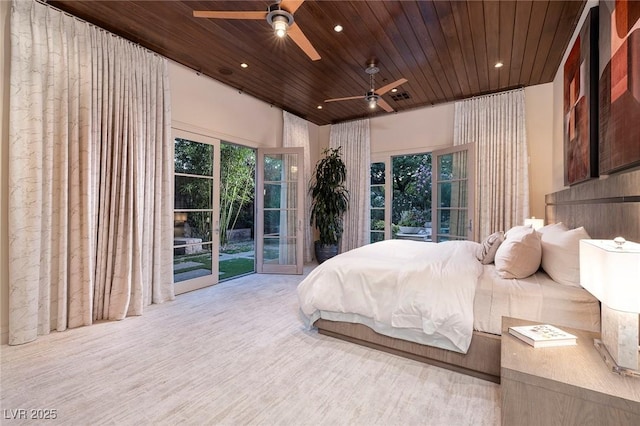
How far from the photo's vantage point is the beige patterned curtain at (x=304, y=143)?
19.2 ft

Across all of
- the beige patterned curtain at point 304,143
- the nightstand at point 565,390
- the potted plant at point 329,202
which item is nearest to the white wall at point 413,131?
the potted plant at point 329,202

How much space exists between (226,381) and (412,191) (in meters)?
6.93

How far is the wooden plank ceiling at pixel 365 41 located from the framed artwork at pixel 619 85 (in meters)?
1.06

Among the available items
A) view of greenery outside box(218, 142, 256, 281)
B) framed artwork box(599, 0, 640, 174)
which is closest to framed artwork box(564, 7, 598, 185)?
framed artwork box(599, 0, 640, 174)

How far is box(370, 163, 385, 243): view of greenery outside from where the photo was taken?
20.4 ft

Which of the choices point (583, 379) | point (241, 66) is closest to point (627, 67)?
point (583, 379)

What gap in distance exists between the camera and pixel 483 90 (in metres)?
4.72

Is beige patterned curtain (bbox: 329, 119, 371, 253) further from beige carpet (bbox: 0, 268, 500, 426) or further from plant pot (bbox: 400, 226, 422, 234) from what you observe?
beige carpet (bbox: 0, 268, 500, 426)

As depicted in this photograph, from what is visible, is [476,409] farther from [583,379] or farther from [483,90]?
[483,90]

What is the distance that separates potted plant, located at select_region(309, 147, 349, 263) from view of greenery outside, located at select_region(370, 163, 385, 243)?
2.07 feet

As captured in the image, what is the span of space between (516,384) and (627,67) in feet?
6.24

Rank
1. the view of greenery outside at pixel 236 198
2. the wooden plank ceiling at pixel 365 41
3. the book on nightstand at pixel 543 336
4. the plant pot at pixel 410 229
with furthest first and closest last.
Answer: the plant pot at pixel 410 229
the view of greenery outside at pixel 236 198
the wooden plank ceiling at pixel 365 41
the book on nightstand at pixel 543 336

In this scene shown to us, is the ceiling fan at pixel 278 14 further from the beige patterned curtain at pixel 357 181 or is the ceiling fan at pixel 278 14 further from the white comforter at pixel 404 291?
the beige patterned curtain at pixel 357 181

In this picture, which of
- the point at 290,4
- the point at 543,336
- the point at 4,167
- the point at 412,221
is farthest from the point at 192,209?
the point at 412,221
